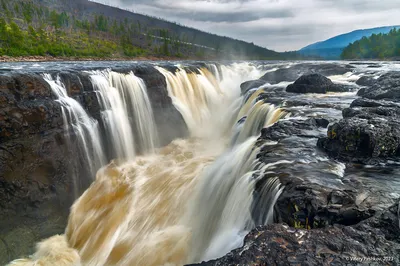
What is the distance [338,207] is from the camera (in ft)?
15.1

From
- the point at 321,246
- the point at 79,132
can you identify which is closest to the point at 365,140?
the point at 321,246

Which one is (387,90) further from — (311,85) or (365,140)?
(365,140)

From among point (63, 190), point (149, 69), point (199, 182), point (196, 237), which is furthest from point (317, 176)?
point (149, 69)

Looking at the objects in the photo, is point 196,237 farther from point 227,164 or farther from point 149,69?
point 149,69

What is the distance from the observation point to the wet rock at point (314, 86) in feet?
54.6

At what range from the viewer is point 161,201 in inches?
376

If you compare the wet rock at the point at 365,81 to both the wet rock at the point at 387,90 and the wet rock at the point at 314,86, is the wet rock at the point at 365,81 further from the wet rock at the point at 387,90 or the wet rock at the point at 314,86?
the wet rock at the point at 387,90

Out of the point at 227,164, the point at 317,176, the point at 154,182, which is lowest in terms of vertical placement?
the point at 154,182

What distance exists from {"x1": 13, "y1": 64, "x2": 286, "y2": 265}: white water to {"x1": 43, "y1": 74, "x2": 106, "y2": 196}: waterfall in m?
0.61

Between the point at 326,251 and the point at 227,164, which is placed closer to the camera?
the point at 326,251

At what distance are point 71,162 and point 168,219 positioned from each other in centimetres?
488

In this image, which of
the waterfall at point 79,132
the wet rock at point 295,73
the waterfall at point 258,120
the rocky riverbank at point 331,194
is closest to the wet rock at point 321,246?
the rocky riverbank at point 331,194

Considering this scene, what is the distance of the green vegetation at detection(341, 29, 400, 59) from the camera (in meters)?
68.3

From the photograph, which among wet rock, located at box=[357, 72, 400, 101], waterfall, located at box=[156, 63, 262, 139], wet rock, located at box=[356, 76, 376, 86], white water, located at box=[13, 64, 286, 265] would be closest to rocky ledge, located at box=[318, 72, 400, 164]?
white water, located at box=[13, 64, 286, 265]
